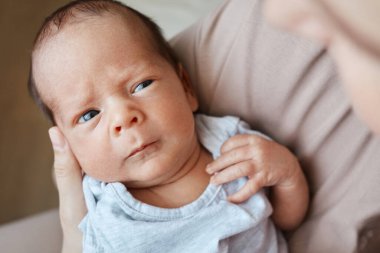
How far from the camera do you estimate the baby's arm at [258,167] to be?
0.78 m

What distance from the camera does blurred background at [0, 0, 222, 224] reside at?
160 cm

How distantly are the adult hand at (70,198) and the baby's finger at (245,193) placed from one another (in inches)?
11.0

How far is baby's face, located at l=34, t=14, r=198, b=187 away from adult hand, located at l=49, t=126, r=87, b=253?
0.19ft

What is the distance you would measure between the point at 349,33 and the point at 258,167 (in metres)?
0.45

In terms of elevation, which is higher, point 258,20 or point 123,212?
point 258,20

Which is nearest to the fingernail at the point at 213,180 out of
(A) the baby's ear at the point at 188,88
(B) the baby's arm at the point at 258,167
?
(B) the baby's arm at the point at 258,167

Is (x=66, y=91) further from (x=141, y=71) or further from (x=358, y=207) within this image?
(x=358, y=207)

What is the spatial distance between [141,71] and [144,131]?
0.35 ft

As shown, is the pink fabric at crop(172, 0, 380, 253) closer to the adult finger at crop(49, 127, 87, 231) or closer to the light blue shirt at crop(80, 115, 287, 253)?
the light blue shirt at crop(80, 115, 287, 253)

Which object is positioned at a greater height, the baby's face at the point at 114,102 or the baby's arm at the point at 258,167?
the baby's face at the point at 114,102

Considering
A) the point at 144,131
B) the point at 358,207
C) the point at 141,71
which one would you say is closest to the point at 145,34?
the point at 141,71

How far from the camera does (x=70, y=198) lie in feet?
2.80

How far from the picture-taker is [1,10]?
192 centimetres

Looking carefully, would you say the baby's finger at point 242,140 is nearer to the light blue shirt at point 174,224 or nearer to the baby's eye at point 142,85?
the light blue shirt at point 174,224
